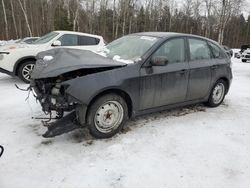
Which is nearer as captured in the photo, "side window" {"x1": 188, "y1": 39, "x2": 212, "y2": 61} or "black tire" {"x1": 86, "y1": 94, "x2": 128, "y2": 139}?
"black tire" {"x1": 86, "y1": 94, "x2": 128, "y2": 139}

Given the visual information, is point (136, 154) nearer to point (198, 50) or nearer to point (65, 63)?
point (65, 63)

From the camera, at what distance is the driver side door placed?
4.25 metres

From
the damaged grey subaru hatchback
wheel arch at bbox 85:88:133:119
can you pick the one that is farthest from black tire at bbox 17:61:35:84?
wheel arch at bbox 85:88:133:119

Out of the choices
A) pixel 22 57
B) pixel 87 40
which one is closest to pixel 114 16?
pixel 87 40

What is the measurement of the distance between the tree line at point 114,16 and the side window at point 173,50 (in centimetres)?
2352

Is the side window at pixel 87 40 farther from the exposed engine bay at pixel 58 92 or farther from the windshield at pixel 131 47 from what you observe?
the exposed engine bay at pixel 58 92

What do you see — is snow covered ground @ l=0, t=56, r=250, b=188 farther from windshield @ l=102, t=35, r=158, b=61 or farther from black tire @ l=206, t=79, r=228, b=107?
windshield @ l=102, t=35, r=158, b=61

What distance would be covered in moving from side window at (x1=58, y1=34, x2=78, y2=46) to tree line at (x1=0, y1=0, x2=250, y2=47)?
18641 mm

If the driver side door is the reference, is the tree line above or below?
above

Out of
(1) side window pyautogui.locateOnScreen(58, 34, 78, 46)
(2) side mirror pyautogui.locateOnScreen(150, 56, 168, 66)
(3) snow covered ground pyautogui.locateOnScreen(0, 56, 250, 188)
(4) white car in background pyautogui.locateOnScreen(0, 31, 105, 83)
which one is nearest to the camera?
(3) snow covered ground pyautogui.locateOnScreen(0, 56, 250, 188)

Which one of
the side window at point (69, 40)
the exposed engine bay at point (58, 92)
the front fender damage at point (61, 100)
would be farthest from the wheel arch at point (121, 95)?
the side window at point (69, 40)

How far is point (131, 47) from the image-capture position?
4.65m

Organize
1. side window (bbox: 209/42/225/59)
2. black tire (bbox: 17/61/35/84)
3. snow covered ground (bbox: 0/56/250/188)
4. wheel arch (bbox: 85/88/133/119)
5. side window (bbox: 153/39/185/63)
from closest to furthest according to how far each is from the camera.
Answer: snow covered ground (bbox: 0/56/250/188), wheel arch (bbox: 85/88/133/119), side window (bbox: 153/39/185/63), side window (bbox: 209/42/225/59), black tire (bbox: 17/61/35/84)

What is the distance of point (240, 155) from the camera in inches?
147
